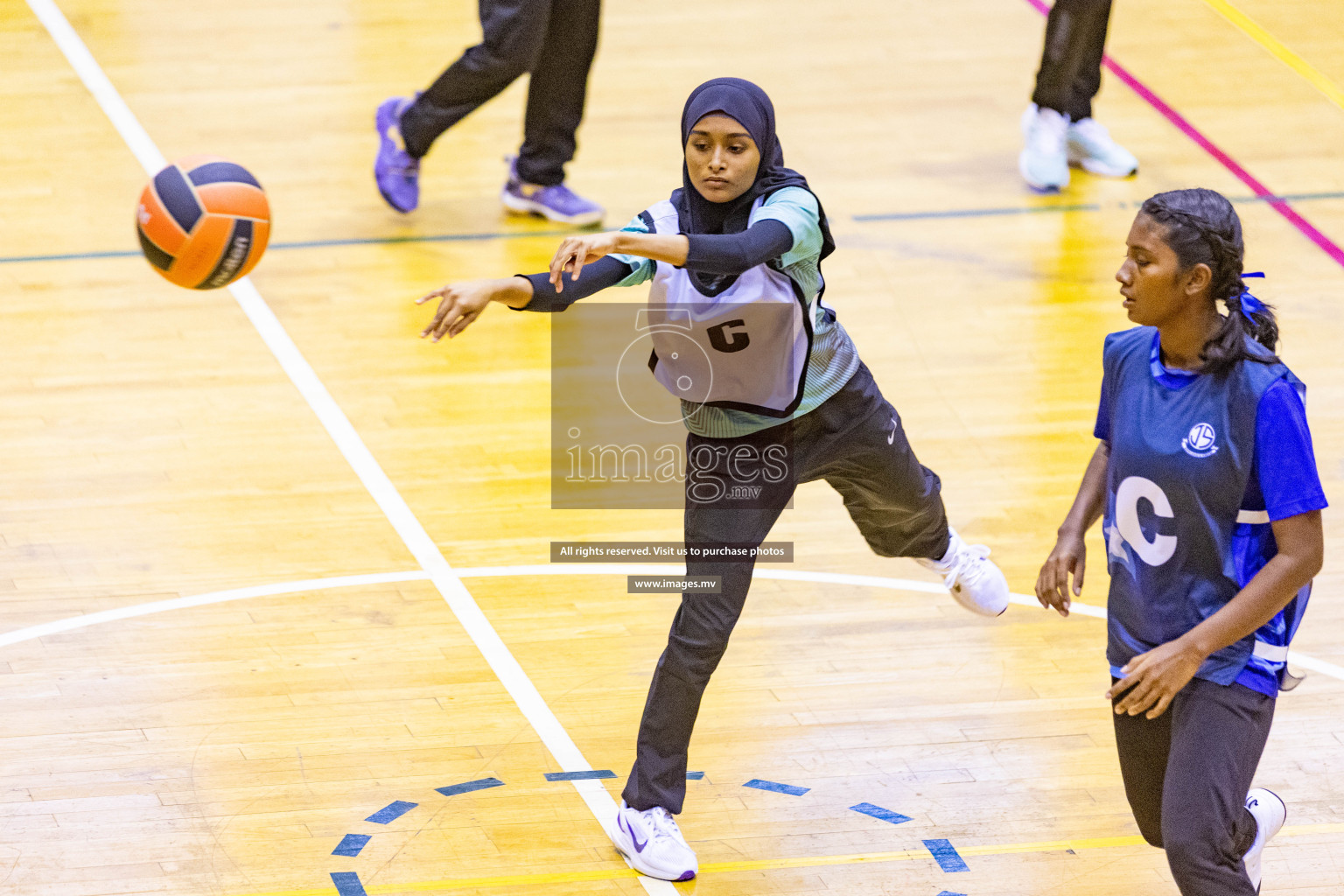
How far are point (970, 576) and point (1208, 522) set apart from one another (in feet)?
4.83

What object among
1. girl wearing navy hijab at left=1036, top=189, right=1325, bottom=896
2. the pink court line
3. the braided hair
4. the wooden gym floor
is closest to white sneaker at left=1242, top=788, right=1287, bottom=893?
girl wearing navy hijab at left=1036, top=189, right=1325, bottom=896

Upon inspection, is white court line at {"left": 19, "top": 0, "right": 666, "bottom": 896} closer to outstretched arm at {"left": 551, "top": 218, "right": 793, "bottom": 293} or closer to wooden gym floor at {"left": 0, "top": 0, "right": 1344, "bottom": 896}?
wooden gym floor at {"left": 0, "top": 0, "right": 1344, "bottom": 896}

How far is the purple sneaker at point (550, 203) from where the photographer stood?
773 centimetres

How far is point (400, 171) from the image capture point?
779 centimetres

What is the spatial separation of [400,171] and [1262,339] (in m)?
5.20

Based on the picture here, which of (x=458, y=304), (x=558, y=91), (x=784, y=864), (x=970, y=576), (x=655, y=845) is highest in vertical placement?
(x=458, y=304)

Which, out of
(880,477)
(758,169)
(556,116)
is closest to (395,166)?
(556,116)

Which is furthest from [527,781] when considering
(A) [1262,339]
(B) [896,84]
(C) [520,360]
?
(B) [896,84]

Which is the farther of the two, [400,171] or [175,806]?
[400,171]

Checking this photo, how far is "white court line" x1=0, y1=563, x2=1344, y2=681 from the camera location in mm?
4984

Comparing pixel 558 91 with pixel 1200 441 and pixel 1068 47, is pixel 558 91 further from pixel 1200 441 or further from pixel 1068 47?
pixel 1200 441

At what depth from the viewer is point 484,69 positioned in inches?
293

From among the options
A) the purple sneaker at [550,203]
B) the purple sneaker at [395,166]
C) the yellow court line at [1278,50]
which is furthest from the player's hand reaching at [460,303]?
the yellow court line at [1278,50]

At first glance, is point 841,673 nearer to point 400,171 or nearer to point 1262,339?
point 1262,339
